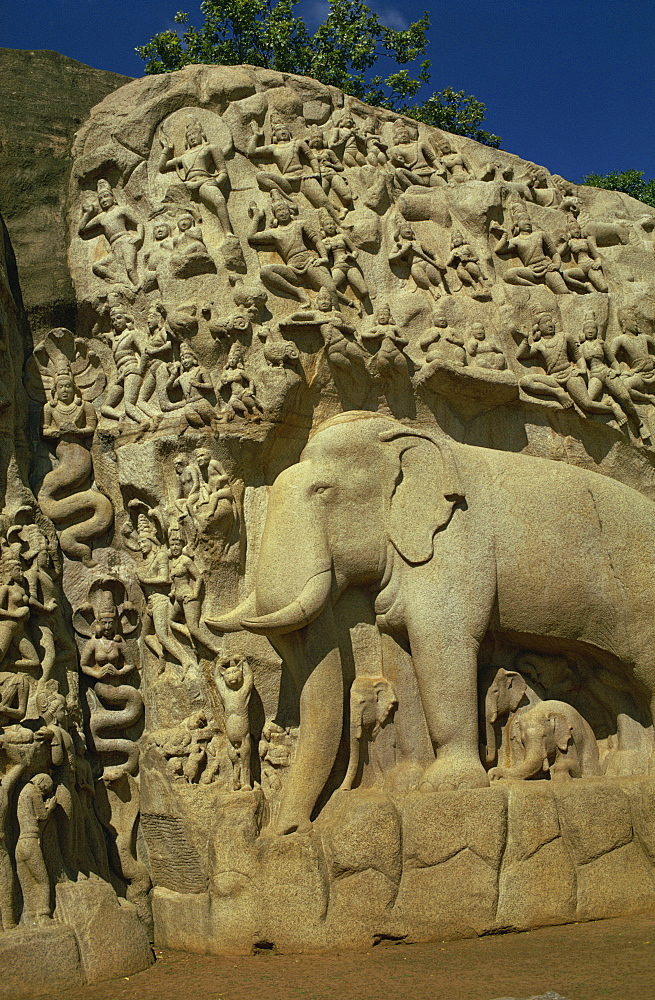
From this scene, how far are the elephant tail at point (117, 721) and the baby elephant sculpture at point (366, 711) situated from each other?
1461 mm

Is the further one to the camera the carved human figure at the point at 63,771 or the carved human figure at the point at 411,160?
the carved human figure at the point at 411,160

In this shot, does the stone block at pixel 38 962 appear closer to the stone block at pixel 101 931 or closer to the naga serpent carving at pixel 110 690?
the stone block at pixel 101 931

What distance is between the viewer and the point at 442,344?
25.7ft

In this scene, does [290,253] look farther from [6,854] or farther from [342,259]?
[6,854]

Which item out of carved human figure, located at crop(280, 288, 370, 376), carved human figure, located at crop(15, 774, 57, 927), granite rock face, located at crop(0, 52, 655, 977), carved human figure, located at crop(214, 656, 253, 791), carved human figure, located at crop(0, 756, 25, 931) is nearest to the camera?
carved human figure, located at crop(0, 756, 25, 931)

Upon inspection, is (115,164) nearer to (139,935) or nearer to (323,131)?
(323,131)

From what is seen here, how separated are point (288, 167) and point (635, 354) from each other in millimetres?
3065

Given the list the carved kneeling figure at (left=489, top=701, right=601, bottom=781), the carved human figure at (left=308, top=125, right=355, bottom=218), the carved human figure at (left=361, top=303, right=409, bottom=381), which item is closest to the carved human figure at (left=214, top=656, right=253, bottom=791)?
the carved kneeling figure at (left=489, top=701, right=601, bottom=781)

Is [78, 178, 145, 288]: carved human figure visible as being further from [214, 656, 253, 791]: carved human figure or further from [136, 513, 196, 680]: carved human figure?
[214, 656, 253, 791]: carved human figure

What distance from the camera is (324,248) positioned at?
7797 mm

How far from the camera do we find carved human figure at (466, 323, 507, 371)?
25.6ft

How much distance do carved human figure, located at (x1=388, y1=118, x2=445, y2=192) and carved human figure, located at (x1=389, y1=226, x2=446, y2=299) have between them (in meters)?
0.64

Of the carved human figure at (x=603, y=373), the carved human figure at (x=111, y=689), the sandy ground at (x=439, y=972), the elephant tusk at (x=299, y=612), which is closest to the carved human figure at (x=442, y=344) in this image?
the carved human figure at (x=603, y=373)

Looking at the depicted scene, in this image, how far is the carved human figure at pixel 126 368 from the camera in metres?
7.51
